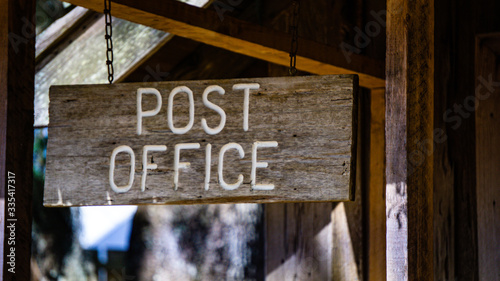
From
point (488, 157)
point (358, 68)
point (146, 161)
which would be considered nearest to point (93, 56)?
point (358, 68)

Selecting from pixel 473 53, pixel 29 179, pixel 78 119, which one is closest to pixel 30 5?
pixel 78 119

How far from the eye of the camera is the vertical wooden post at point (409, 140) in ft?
6.33

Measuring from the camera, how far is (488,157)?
3.55 meters

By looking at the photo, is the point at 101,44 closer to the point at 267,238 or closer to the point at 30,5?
the point at 267,238

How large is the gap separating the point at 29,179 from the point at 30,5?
51 cm

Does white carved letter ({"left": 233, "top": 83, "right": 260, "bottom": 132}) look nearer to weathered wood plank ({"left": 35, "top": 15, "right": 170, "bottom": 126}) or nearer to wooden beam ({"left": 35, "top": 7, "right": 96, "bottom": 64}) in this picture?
weathered wood plank ({"left": 35, "top": 15, "right": 170, "bottom": 126})

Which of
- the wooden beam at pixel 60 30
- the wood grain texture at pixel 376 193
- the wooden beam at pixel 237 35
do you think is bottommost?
the wood grain texture at pixel 376 193

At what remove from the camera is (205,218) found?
382 cm

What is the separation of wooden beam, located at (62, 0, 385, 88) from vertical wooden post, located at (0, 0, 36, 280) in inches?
13.0

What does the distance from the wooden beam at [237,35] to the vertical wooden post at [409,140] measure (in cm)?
88

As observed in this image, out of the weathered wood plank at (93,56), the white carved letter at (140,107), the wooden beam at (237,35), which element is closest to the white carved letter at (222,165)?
the white carved letter at (140,107)

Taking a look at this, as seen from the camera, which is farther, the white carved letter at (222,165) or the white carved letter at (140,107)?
the white carved letter at (140,107)

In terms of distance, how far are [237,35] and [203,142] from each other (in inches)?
40.3

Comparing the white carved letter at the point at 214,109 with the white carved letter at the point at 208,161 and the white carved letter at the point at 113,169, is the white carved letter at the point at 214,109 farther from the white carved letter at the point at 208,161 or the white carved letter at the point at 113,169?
the white carved letter at the point at 113,169
